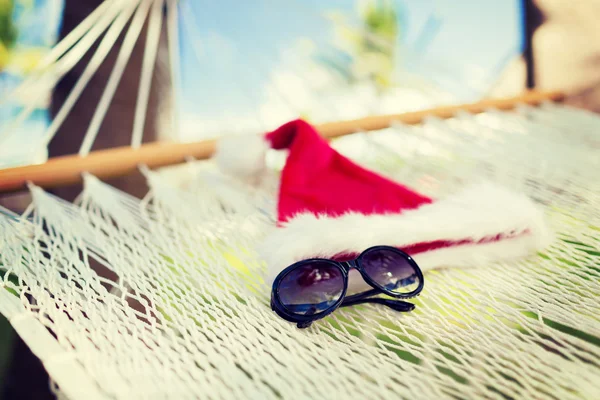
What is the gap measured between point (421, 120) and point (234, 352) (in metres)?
0.83

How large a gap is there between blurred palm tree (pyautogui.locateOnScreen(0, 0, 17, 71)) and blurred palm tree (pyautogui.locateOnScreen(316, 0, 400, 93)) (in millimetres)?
4623

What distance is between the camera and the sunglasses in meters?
0.41

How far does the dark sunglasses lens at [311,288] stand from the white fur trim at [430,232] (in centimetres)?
2

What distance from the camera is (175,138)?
1.22 metres

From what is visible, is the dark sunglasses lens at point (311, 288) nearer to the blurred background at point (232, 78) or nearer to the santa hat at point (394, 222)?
the santa hat at point (394, 222)

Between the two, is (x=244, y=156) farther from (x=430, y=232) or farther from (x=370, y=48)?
(x=370, y=48)

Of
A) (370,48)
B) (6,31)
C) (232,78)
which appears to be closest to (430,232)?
(232,78)

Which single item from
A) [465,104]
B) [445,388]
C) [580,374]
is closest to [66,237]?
[445,388]

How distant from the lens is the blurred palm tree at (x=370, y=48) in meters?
6.47

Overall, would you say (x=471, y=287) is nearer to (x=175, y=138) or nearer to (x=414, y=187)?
(x=414, y=187)

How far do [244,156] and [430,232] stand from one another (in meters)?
0.41

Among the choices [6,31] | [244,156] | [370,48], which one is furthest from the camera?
[370,48]

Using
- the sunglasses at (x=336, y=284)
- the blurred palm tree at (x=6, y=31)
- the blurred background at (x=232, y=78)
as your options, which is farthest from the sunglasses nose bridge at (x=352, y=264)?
the blurred palm tree at (x=6, y=31)

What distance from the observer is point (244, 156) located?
2.47 feet
